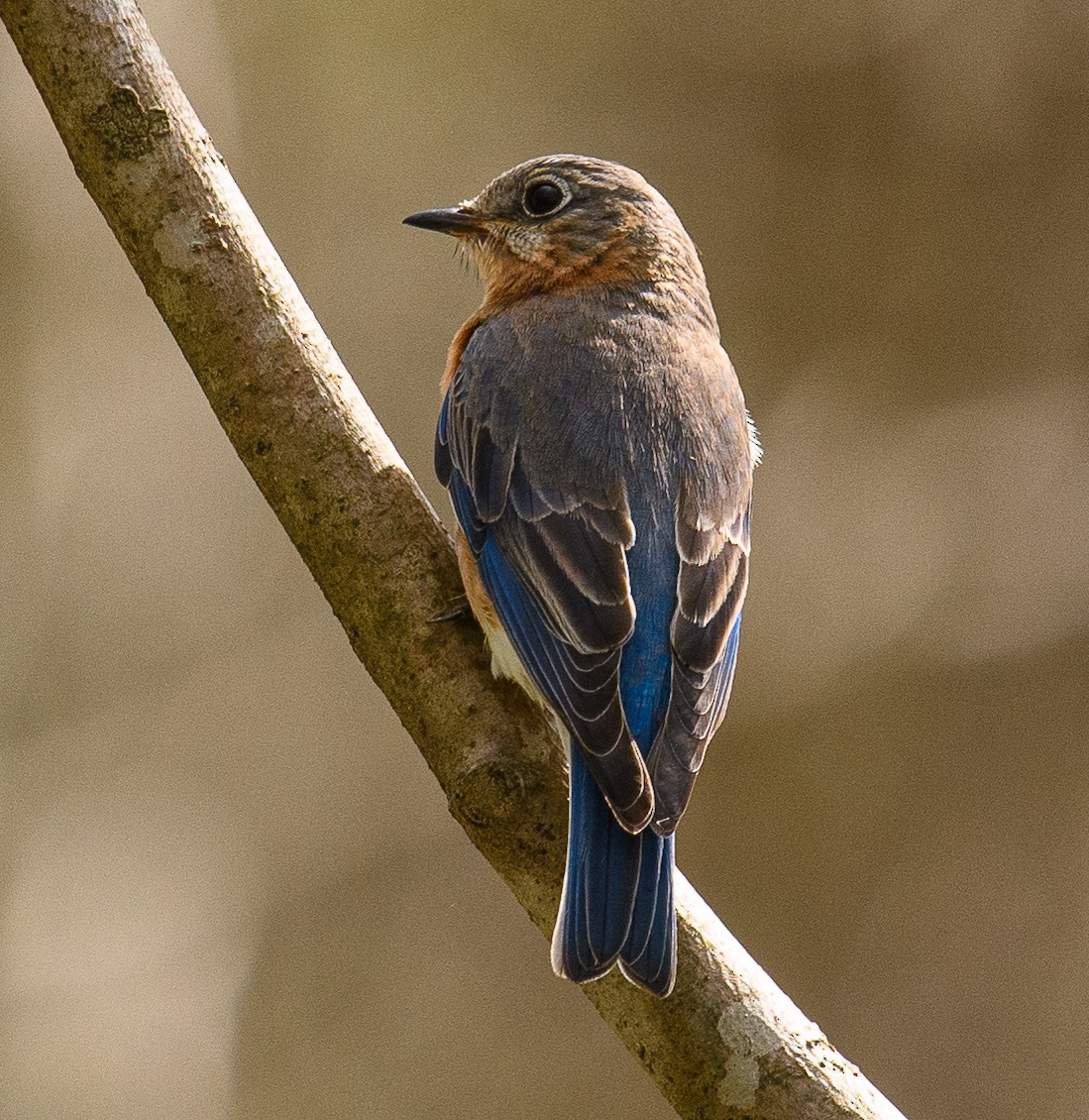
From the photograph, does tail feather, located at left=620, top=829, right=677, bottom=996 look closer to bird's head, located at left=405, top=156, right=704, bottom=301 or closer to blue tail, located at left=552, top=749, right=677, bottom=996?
blue tail, located at left=552, top=749, right=677, bottom=996

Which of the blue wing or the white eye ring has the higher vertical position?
the white eye ring

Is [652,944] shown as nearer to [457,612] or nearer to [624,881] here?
[624,881]

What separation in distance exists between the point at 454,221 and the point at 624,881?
2.50m

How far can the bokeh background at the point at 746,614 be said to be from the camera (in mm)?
7270

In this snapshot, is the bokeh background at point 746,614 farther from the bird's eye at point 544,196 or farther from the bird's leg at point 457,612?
the bird's leg at point 457,612

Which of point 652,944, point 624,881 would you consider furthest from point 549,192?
point 652,944

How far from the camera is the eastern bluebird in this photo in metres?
3.51

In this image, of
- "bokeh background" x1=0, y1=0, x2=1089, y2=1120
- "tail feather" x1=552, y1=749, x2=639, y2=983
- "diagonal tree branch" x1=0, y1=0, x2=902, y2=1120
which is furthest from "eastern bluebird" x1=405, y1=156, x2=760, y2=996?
"bokeh background" x1=0, y1=0, x2=1089, y2=1120

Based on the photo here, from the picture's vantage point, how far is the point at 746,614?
24.6 feet

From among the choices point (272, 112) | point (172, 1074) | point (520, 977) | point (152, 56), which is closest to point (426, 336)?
point (272, 112)

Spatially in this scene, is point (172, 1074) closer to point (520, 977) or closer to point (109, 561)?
point (520, 977)

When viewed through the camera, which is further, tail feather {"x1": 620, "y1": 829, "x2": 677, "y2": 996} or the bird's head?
the bird's head

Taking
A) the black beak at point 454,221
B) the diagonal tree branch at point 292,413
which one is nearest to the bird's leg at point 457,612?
the diagonal tree branch at point 292,413

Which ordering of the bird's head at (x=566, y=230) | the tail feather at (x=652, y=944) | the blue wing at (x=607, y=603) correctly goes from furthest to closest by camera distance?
the bird's head at (x=566, y=230) < the blue wing at (x=607, y=603) < the tail feather at (x=652, y=944)
